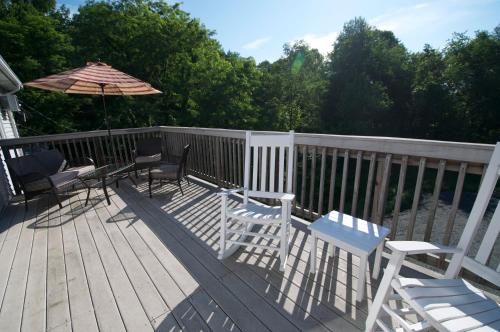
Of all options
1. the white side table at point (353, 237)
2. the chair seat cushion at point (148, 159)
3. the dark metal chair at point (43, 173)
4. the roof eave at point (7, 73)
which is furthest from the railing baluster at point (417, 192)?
the roof eave at point (7, 73)

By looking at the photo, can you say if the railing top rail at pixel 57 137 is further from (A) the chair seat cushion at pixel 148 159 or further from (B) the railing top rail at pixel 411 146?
(B) the railing top rail at pixel 411 146

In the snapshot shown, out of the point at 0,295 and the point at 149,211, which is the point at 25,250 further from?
the point at 149,211

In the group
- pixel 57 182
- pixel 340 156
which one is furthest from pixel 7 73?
pixel 340 156

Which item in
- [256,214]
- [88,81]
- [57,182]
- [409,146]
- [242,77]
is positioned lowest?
[57,182]

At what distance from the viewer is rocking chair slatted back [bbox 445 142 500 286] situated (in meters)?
1.26

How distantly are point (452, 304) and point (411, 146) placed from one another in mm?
1111

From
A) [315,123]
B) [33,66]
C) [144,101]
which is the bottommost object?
[315,123]

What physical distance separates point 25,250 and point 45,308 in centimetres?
121

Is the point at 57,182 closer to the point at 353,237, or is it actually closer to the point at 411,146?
the point at 353,237

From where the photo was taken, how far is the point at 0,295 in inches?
72.5

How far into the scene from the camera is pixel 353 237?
170 cm

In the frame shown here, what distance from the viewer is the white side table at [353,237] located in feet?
5.21

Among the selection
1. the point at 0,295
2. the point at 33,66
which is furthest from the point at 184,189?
the point at 33,66

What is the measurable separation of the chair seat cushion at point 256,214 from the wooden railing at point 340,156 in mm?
668
